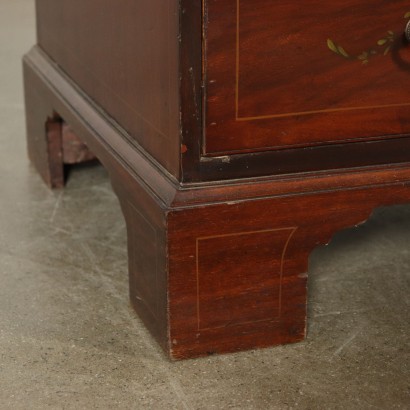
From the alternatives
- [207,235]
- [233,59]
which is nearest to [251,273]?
[207,235]

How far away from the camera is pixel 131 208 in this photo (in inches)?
67.4

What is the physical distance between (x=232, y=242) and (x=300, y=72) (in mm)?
277

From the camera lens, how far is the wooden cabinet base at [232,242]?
5.04 ft

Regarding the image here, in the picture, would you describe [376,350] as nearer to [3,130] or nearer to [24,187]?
[24,187]

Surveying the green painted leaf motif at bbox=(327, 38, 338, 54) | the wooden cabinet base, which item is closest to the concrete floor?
the wooden cabinet base

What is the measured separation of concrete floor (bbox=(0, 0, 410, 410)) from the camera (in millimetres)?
1526

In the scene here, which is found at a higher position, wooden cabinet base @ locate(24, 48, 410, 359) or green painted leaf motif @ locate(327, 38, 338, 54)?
green painted leaf motif @ locate(327, 38, 338, 54)

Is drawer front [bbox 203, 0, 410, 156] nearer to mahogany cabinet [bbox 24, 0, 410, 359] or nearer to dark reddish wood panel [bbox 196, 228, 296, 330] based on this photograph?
mahogany cabinet [bbox 24, 0, 410, 359]

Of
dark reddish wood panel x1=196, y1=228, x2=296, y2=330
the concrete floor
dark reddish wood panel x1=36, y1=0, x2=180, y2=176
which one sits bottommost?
the concrete floor

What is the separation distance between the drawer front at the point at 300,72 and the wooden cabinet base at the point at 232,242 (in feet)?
0.23

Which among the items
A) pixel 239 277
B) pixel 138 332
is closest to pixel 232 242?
pixel 239 277

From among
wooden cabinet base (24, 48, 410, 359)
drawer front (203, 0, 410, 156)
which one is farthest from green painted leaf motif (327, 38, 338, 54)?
wooden cabinet base (24, 48, 410, 359)

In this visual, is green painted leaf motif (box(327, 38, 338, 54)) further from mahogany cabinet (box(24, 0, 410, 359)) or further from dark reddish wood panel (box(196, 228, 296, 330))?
dark reddish wood panel (box(196, 228, 296, 330))

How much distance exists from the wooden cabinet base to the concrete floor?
57 mm
